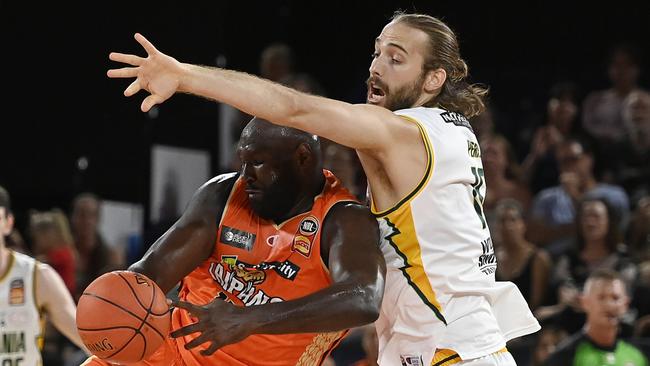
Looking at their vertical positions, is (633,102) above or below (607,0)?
below

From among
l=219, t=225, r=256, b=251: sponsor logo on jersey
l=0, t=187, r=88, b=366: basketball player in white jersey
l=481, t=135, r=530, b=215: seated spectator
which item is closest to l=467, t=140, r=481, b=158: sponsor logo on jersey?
l=219, t=225, r=256, b=251: sponsor logo on jersey

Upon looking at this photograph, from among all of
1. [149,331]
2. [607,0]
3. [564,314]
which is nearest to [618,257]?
[564,314]

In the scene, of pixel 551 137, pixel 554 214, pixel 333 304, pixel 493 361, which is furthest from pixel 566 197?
pixel 333 304

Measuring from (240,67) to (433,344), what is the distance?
7.09 meters

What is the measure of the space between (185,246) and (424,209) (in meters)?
1.00

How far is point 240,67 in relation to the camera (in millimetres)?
10758

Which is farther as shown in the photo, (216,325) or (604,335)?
(604,335)

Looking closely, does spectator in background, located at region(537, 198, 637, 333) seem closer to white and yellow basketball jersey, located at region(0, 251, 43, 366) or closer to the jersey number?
white and yellow basketball jersey, located at region(0, 251, 43, 366)

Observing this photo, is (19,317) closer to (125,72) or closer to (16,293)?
(16,293)

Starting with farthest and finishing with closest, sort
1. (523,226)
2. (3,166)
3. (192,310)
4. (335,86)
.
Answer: (335,86), (3,166), (523,226), (192,310)

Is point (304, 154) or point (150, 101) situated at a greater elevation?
point (150, 101)

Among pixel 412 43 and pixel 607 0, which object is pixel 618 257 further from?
pixel 412 43

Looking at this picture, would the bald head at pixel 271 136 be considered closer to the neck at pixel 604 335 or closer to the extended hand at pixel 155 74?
the extended hand at pixel 155 74

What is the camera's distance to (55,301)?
688 cm
